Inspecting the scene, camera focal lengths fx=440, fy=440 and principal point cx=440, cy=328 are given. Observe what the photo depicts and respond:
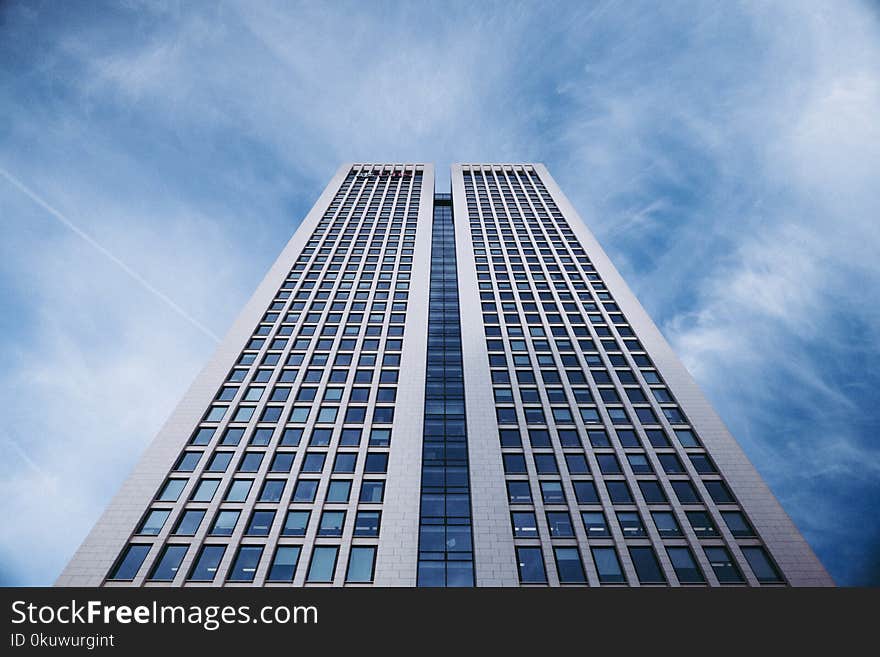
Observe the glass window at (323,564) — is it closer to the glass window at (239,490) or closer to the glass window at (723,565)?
the glass window at (239,490)

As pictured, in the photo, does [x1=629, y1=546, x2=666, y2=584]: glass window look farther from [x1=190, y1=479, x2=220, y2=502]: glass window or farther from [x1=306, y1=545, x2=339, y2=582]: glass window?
[x1=190, y1=479, x2=220, y2=502]: glass window

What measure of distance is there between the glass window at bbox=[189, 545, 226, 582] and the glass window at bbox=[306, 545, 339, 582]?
5.63 metres

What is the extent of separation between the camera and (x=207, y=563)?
Answer: 26.6m

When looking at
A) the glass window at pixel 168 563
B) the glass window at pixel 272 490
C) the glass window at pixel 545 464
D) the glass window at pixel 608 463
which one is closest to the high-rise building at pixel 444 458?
the glass window at pixel 168 563

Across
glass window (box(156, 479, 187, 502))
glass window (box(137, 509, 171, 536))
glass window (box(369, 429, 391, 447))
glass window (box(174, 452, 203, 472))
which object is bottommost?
glass window (box(137, 509, 171, 536))

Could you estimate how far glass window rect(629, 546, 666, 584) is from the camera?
26234 mm

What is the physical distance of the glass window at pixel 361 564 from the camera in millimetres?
A: 26016

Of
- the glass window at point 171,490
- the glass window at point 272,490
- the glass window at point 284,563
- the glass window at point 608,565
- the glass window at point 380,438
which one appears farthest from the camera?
the glass window at point 380,438

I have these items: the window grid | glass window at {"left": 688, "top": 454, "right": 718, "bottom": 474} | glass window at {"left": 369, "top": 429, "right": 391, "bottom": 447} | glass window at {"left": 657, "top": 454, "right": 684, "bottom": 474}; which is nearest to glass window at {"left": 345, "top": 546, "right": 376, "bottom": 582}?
glass window at {"left": 369, "top": 429, "right": 391, "bottom": 447}

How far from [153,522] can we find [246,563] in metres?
7.11

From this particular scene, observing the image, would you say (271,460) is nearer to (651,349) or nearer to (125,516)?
(125,516)

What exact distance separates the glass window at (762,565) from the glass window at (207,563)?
106ft

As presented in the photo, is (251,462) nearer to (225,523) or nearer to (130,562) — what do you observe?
(225,523)

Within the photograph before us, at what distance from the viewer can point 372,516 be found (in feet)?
95.7
